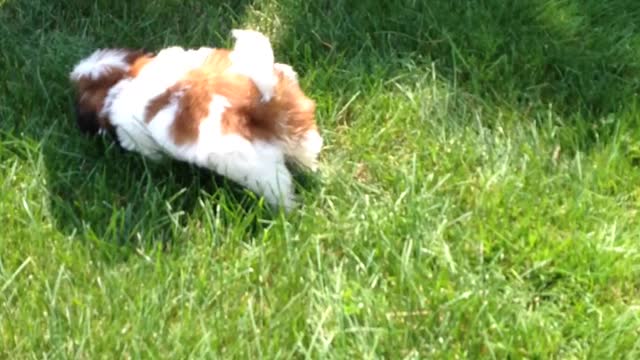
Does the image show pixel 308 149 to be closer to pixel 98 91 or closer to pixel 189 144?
pixel 189 144

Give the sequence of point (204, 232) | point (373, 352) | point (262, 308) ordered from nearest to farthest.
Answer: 1. point (373, 352)
2. point (262, 308)
3. point (204, 232)

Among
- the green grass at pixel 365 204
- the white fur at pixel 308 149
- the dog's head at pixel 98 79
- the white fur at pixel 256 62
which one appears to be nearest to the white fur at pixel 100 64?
the dog's head at pixel 98 79

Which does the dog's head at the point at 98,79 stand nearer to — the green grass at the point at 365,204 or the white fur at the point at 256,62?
the green grass at the point at 365,204

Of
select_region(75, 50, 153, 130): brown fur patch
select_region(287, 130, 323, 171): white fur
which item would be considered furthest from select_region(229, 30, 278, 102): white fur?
select_region(75, 50, 153, 130): brown fur patch

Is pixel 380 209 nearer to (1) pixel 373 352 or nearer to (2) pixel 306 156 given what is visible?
(2) pixel 306 156

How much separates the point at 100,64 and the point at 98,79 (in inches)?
1.7

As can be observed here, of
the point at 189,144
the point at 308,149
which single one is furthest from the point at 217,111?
the point at 308,149

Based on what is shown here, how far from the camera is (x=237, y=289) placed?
2209mm

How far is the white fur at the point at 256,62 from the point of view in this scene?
238 cm

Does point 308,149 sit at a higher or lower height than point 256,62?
lower

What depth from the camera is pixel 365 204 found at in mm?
2420

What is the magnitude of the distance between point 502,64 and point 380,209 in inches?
26.1

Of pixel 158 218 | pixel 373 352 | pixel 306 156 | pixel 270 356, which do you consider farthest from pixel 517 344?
pixel 158 218

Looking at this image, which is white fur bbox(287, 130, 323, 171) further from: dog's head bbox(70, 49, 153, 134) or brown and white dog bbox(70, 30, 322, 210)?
dog's head bbox(70, 49, 153, 134)
